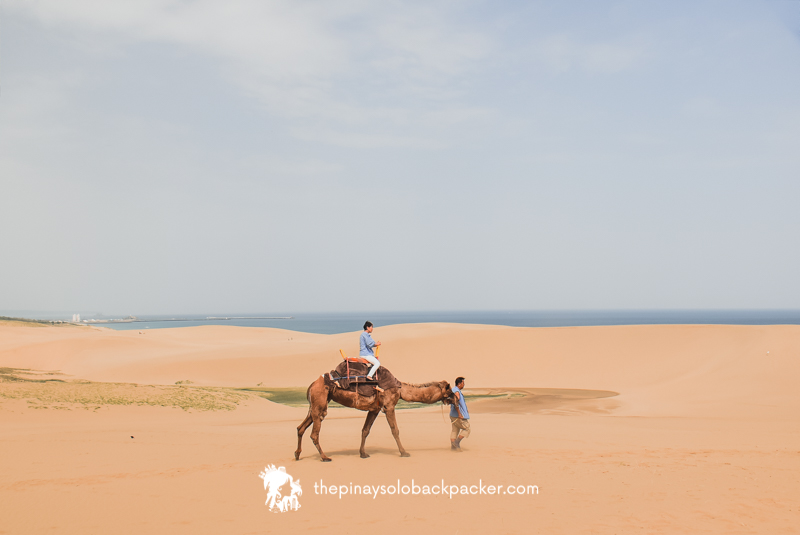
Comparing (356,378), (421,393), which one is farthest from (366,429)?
(421,393)

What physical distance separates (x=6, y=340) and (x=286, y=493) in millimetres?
42037

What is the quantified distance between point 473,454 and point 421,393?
1.52m

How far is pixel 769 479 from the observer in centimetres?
868

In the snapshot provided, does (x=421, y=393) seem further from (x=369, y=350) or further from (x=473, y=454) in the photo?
(x=473, y=454)

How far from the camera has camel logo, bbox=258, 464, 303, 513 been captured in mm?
7379

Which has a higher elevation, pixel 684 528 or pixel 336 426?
pixel 684 528

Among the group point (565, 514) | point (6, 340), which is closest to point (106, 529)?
point (565, 514)

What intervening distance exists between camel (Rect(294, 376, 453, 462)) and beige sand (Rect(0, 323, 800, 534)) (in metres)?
0.50

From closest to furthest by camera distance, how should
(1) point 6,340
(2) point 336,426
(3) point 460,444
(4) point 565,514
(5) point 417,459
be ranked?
(4) point 565,514 → (5) point 417,459 → (3) point 460,444 → (2) point 336,426 → (1) point 6,340

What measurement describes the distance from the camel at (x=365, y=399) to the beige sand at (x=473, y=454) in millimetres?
505

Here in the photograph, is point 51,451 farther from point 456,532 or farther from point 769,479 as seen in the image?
point 769,479

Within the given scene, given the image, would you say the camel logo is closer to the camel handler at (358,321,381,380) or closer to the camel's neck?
the camel handler at (358,321,381,380)

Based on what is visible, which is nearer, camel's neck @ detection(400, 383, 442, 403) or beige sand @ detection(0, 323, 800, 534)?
beige sand @ detection(0, 323, 800, 534)

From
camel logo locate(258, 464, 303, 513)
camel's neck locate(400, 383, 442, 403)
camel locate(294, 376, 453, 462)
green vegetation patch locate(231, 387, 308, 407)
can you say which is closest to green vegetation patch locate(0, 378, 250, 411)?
green vegetation patch locate(231, 387, 308, 407)
